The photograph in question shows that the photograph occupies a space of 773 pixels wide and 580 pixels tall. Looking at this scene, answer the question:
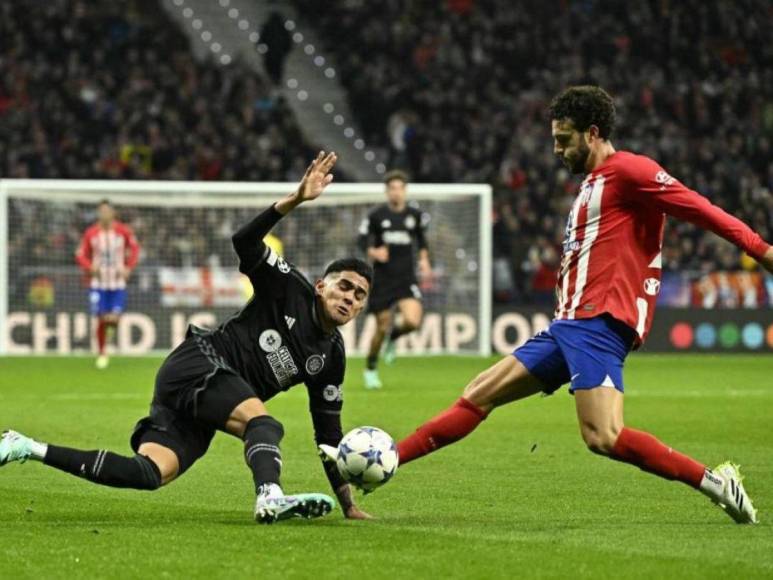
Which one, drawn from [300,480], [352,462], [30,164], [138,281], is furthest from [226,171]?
[352,462]

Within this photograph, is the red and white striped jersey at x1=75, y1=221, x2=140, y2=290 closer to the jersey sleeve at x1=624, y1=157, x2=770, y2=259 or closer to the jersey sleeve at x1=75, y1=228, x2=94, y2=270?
the jersey sleeve at x1=75, y1=228, x2=94, y2=270

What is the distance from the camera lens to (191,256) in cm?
2239

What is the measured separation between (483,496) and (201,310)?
14.2 metres

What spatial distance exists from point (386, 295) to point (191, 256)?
21.8 feet

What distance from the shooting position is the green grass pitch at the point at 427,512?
5789 millimetres

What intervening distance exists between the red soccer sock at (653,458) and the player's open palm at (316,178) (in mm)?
1752

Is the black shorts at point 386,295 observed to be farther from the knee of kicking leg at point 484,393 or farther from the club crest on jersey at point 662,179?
the club crest on jersey at point 662,179

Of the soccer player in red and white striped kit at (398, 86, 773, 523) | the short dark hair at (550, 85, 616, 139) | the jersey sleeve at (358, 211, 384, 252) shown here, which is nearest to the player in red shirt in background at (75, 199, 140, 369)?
the jersey sleeve at (358, 211, 384, 252)

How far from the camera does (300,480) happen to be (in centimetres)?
878

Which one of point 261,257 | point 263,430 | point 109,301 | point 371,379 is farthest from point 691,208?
point 109,301

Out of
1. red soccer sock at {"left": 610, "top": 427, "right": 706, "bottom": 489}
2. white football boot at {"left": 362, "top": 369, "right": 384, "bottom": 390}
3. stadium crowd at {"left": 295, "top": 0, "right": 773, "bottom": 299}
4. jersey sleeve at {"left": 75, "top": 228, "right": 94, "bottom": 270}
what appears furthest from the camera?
stadium crowd at {"left": 295, "top": 0, "right": 773, "bottom": 299}

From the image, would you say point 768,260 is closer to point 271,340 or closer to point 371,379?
point 271,340

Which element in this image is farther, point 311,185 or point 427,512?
point 427,512

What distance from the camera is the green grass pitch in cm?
579
